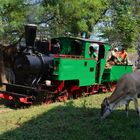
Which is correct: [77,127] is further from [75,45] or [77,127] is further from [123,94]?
[75,45]

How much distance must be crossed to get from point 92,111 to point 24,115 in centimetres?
202

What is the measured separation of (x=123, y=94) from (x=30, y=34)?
178 inches

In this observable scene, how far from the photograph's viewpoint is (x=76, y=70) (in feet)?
49.3

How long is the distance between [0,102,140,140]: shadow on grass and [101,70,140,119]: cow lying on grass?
0.30m

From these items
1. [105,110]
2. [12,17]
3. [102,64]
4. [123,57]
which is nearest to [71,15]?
[102,64]

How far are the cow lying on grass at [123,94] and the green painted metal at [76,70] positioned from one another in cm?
359

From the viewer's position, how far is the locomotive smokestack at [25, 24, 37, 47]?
13523 mm

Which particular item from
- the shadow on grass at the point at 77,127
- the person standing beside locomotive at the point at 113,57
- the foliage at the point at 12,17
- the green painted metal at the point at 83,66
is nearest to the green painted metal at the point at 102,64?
the green painted metal at the point at 83,66

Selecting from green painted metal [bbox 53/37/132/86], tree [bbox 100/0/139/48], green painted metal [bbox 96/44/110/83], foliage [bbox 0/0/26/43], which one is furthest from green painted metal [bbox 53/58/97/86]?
tree [bbox 100/0/139/48]

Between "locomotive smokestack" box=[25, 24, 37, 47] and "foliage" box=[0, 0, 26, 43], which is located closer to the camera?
"locomotive smokestack" box=[25, 24, 37, 47]

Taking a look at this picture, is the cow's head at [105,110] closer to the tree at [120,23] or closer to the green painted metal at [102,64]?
the green painted metal at [102,64]

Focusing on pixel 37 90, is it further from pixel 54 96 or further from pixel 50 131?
pixel 50 131

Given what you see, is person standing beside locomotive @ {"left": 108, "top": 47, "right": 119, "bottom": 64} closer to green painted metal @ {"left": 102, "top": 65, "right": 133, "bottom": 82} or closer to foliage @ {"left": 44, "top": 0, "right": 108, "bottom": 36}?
green painted metal @ {"left": 102, "top": 65, "right": 133, "bottom": 82}

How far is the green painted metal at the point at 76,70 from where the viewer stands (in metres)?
14.1
